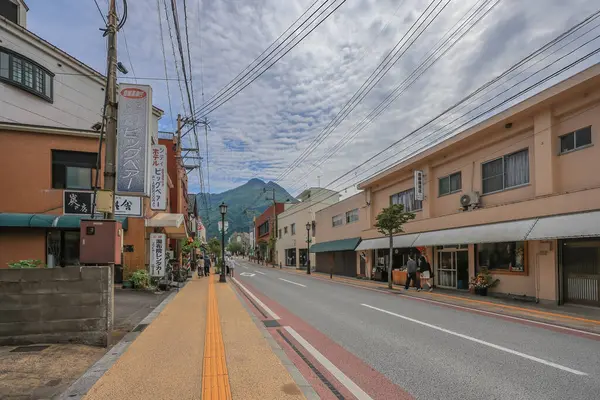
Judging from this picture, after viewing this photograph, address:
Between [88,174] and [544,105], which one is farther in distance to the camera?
[88,174]

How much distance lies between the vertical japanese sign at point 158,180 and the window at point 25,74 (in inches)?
244

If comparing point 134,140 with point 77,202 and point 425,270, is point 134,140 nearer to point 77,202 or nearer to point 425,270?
point 77,202

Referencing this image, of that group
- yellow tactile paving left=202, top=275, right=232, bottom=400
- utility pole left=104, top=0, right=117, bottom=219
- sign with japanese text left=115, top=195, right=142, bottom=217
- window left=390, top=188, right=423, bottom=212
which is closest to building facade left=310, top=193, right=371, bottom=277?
window left=390, top=188, right=423, bottom=212

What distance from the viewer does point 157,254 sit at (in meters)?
17.1

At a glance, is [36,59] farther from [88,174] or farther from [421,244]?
[421,244]

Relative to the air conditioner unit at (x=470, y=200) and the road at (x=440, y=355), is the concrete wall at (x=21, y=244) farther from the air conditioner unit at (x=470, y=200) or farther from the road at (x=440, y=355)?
the air conditioner unit at (x=470, y=200)

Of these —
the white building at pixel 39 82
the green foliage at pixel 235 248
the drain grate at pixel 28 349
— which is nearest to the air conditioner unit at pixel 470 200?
the drain grate at pixel 28 349

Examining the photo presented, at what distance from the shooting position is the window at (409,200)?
23.3 metres

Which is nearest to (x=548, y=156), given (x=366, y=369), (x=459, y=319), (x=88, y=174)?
(x=459, y=319)

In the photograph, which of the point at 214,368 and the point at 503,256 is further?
the point at 503,256

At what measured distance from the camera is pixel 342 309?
12.1 m

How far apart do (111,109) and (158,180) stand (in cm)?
1209

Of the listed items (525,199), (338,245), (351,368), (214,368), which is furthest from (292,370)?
(338,245)

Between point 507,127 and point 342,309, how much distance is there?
1015cm
